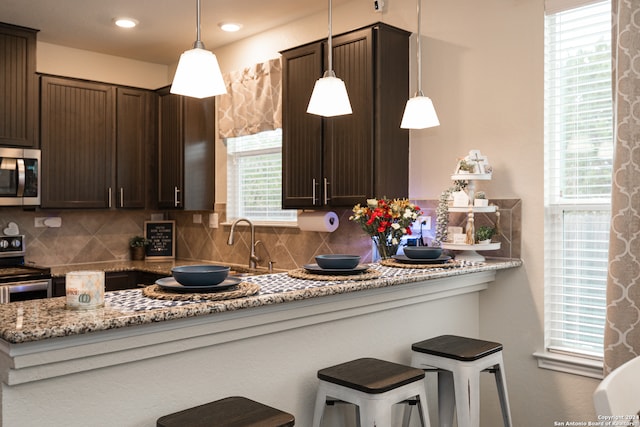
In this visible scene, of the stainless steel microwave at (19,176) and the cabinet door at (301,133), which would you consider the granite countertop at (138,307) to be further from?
the stainless steel microwave at (19,176)

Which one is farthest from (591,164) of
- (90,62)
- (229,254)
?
(90,62)

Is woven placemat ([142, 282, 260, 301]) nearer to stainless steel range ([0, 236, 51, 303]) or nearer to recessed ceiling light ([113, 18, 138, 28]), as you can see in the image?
stainless steel range ([0, 236, 51, 303])

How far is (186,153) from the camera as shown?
15.2ft

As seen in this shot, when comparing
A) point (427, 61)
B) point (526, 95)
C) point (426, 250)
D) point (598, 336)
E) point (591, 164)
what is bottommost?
point (598, 336)

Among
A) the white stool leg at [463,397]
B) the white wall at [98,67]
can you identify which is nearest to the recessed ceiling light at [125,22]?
the white wall at [98,67]

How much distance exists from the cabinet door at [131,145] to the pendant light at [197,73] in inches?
119

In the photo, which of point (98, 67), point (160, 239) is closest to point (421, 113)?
point (160, 239)

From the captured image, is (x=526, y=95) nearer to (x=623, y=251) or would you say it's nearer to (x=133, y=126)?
(x=623, y=251)

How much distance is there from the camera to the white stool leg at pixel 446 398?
94.2 inches

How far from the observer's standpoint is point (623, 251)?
2.40 meters

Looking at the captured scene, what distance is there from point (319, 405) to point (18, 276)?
107 inches

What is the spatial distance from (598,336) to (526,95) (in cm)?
127

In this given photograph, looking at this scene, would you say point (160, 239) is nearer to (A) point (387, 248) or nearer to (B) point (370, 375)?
(A) point (387, 248)

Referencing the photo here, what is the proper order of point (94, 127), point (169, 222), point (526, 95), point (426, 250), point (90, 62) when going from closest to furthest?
point (426, 250) → point (526, 95) → point (94, 127) → point (90, 62) → point (169, 222)
